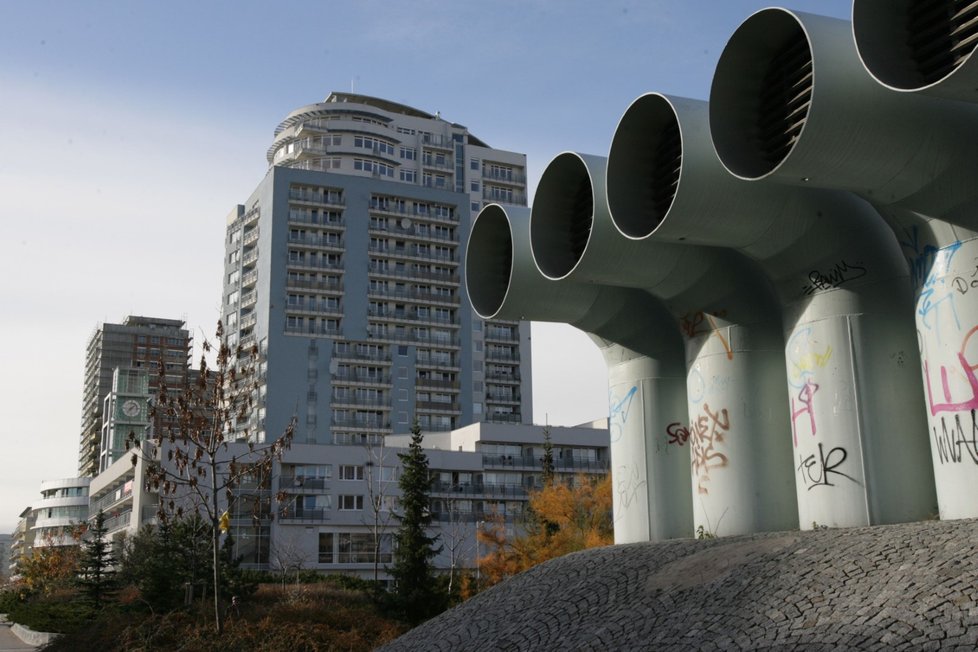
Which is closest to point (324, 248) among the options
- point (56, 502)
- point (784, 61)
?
point (56, 502)

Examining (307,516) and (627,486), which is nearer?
(627,486)

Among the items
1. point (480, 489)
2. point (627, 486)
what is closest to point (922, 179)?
point (627, 486)

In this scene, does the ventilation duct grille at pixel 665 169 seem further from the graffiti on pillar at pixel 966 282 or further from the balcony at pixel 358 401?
the balcony at pixel 358 401

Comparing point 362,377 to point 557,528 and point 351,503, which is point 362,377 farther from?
point 557,528

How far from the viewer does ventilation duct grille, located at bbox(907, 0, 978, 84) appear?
11.9m

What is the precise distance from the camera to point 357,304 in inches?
3521

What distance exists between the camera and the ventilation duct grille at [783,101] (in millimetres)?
14375

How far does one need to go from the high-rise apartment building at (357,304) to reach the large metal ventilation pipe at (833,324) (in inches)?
2799

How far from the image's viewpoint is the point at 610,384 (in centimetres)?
2036

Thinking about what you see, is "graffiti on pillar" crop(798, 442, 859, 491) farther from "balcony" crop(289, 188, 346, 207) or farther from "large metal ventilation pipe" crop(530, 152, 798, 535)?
"balcony" crop(289, 188, 346, 207)

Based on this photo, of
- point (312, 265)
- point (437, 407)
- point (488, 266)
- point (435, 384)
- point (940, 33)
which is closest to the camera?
point (940, 33)

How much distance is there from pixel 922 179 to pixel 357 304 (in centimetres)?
7822

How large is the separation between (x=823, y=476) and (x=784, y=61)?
6.04 metres

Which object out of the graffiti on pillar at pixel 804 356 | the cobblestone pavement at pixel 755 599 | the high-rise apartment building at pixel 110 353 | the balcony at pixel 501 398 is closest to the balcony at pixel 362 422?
the balcony at pixel 501 398
